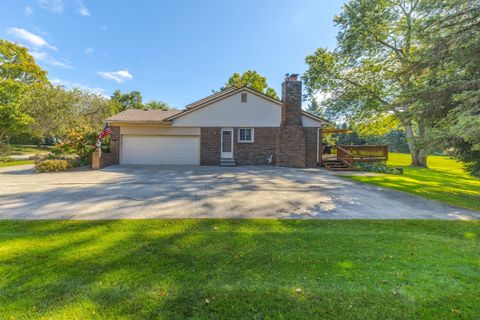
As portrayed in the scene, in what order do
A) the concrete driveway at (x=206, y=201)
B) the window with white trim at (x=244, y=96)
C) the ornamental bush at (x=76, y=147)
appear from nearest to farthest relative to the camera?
the concrete driveway at (x=206, y=201), the ornamental bush at (x=76, y=147), the window with white trim at (x=244, y=96)

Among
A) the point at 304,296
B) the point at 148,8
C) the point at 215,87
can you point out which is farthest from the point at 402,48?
the point at 215,87

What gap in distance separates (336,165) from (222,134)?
796 centimetres

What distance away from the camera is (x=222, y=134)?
14.7m

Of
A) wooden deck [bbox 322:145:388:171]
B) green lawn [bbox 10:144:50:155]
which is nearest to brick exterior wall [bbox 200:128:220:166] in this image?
wooden deck [bbox 322:145:388:171]

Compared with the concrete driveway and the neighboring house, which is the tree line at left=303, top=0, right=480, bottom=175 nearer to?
the concrete driveway

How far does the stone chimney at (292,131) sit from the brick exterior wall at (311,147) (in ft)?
2.06

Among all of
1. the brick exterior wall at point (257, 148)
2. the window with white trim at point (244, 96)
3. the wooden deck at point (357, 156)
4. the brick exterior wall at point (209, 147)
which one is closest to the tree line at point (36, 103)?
the brick exterior wall at point (209, 147)

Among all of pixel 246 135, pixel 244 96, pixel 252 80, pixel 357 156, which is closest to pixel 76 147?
pixel 246 135

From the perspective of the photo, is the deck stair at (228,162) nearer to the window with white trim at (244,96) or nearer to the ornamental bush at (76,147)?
the window with white trim at (244,96)

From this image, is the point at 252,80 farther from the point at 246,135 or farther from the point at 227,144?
the point at 227,144

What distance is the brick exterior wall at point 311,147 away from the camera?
1455 centimetres

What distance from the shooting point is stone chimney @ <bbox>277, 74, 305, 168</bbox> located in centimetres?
1398

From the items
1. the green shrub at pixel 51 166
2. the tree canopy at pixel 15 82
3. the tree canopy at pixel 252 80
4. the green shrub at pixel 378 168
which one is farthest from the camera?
the tree canopy at pixel 252 80

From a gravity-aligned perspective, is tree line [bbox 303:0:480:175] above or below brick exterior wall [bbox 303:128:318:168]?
above
